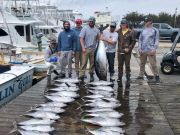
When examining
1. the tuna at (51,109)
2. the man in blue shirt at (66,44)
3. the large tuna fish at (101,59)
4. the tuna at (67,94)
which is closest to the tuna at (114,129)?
the tuna at (51,109)

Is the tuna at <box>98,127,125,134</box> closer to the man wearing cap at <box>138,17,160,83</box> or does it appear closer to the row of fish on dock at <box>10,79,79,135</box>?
the row of fish on dock at <box>10,79,79,135</box>

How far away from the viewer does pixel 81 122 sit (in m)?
6.28

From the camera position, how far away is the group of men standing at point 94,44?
956cm

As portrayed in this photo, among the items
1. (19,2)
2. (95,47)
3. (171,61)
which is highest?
(19,2)

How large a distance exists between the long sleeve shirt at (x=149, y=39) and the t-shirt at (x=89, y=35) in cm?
Result: 136

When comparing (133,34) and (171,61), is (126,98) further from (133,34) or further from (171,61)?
(171,61)

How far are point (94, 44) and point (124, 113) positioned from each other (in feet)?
9.72

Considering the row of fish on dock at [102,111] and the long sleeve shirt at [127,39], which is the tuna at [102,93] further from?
the long sleeve shirt at [127,39]

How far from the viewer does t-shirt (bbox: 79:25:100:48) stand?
31.0ft

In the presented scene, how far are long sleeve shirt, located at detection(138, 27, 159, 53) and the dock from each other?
1.37 metres

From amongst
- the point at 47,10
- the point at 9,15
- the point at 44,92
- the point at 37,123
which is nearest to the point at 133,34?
the point at 44,92

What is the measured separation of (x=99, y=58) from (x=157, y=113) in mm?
2714

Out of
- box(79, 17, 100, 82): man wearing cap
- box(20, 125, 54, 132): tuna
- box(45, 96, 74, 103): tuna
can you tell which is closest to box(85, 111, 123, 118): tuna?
box(20, 125, 54, 132): tuna

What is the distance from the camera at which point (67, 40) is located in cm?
983
